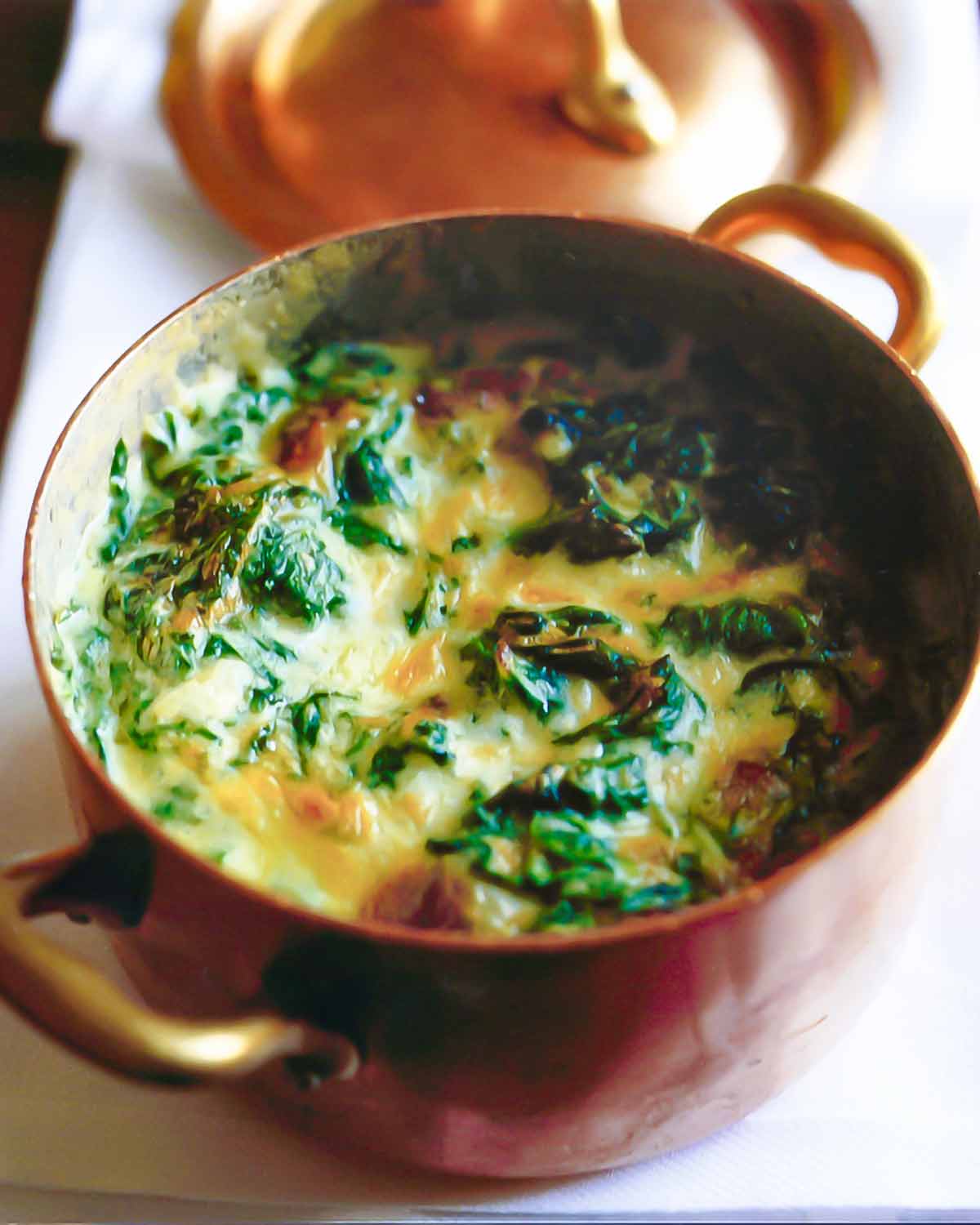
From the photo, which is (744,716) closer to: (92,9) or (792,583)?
(792,583)

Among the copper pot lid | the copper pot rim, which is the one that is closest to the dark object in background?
the copper pot lid

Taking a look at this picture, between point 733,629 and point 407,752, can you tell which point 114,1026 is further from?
point 733,629

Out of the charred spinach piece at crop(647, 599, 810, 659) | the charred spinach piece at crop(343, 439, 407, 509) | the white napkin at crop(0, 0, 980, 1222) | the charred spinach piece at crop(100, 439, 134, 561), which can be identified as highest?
the charred spinach piece at crop(647, 599, 810, 659)

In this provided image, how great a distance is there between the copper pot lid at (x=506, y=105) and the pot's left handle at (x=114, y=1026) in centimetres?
130

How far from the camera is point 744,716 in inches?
49.0

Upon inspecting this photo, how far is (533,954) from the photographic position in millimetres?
875

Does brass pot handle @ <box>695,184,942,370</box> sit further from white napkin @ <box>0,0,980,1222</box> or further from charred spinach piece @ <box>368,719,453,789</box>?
charred spinach piece @ <box>368,719,453,789</box>

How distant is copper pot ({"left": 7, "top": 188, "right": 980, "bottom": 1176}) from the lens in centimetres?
90

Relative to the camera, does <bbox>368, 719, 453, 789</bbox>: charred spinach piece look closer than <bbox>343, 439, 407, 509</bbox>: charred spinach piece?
Yes

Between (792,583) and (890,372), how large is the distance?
0.76 ft

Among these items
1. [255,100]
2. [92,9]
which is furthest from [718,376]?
[92,9]

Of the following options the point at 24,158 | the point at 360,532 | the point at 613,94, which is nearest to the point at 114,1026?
the point at 360,532

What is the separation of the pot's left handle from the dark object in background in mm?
1362

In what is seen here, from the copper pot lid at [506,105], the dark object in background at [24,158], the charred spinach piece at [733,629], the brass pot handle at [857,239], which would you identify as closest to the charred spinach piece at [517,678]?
the charred spinach piece at [733,629]
